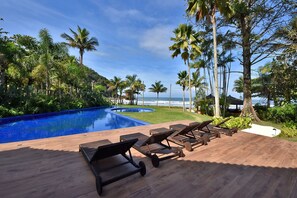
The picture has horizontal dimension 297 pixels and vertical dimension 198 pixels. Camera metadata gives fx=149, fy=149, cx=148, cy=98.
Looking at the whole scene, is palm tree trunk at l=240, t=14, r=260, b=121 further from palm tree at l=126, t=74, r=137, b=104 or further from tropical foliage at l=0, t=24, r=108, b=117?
palm tree at l=126, t=74, r=137, b=104

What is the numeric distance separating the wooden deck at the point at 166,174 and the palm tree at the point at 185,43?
45.7 feet

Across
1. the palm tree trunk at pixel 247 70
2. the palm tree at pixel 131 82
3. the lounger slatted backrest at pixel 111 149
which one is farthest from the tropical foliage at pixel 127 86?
the lounger slatted backrest at pixel 111 149

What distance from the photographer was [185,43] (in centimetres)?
1691

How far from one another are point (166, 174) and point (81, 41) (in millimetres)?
24702

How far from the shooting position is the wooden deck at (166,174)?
2.64 m

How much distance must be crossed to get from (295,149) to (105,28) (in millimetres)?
18782

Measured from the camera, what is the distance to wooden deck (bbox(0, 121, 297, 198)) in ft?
8.66

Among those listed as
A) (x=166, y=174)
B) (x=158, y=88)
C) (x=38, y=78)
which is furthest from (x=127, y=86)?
(x=166, y=174)

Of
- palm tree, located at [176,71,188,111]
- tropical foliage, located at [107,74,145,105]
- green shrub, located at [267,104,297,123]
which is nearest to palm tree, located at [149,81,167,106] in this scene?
tropical foliage, located at [107,74,145,105]

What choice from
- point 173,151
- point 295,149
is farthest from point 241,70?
point 173,151

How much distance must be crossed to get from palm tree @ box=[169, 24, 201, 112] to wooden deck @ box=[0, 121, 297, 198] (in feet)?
45.7

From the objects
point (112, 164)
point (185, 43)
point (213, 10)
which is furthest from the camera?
point (185, 43)

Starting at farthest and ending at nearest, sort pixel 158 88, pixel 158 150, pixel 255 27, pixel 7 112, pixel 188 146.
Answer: pixel 158 88 < pixel 255 27 < pixel 7 112 < pixel 188 146 < pixel 158 150

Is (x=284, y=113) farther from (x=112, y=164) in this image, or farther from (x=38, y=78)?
(x=38, y=78)
